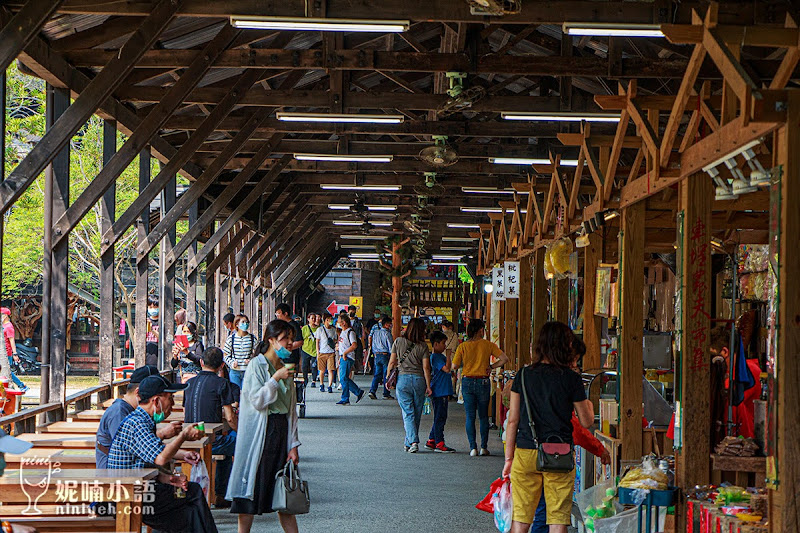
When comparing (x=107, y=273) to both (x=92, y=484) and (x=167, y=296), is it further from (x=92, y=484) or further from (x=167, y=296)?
A: (x=92, y=484)

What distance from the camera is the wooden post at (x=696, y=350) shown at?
616 cm

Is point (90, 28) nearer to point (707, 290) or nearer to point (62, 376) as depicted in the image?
point (62, 376)

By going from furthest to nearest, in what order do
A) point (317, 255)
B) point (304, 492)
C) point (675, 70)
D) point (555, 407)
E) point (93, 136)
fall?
point (317, 255) → point (93, 136) → point (675, 70) → point (304, 492) → point (555, 407)

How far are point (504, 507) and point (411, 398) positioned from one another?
5.92 metres

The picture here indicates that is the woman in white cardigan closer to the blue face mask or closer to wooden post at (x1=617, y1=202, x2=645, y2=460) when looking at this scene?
the blue face mask

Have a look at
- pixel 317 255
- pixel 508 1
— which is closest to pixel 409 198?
pixel 317 255

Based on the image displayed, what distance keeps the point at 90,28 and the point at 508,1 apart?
15.0ft

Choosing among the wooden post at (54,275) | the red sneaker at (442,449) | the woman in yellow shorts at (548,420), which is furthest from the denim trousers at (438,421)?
the woman in yellow shorts at (548,420)

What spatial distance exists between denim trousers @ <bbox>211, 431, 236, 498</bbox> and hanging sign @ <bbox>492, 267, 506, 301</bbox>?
6386 mm

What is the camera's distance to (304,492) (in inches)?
257

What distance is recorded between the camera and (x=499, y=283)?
15211 mm

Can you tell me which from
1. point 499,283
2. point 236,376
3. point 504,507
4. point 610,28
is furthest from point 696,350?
point 499,283

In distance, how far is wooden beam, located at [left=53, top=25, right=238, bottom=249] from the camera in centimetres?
952

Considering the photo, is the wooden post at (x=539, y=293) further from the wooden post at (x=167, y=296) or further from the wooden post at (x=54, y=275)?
the wooden post at (x=54, y=275)
